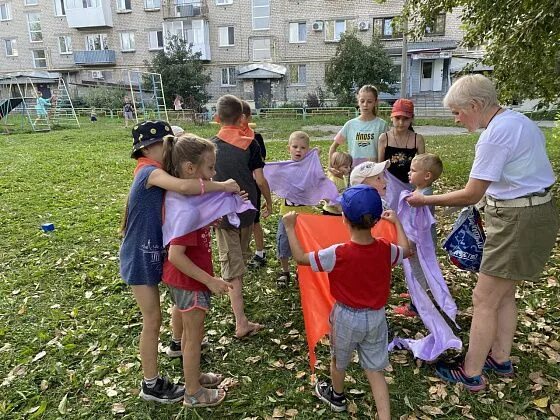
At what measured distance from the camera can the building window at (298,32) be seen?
3478cm

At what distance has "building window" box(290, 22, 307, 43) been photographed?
3478cm

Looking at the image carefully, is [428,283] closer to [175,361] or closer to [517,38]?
→ [175,361]

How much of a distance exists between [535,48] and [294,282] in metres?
4.84

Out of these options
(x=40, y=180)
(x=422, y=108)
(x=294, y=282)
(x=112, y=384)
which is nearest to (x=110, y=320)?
(x=112, y=384)

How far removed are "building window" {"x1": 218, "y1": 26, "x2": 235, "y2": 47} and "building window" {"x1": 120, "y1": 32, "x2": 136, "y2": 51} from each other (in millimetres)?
8397

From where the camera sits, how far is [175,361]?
359 centimetres

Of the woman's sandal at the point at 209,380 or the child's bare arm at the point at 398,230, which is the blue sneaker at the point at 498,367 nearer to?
the child's bare arm at the point at 398,230

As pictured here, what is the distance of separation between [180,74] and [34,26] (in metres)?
23.6

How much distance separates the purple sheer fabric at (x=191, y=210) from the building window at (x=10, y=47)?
1947 inches

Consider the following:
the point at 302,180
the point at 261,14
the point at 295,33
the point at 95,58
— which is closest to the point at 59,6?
the point at 95,58

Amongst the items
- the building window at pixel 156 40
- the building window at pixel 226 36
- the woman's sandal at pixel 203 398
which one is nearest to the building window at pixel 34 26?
the building window at pixel 156 40

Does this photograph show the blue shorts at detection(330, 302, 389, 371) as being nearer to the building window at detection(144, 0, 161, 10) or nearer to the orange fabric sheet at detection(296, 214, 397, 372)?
the orange fabric sheet at detection(296, 214, 397, 372)

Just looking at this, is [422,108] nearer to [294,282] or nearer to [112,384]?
[294,282]

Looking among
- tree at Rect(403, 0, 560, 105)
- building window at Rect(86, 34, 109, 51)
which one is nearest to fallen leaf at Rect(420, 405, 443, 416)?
tree at Rect(403, 0, 560, 105)
